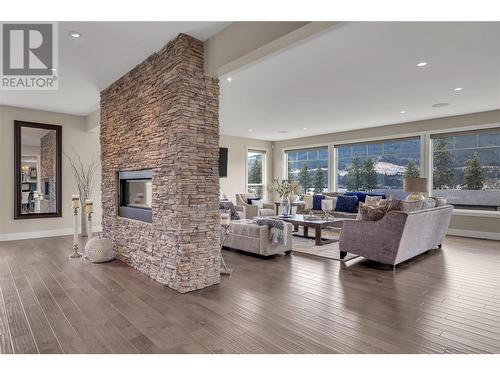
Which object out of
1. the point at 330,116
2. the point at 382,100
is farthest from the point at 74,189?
the point at 382,100

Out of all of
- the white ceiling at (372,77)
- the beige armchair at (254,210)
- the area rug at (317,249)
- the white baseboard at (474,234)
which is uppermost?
the white ceiling at (372,77)

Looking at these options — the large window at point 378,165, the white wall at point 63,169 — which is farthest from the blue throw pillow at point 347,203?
the white wall at point 63,169

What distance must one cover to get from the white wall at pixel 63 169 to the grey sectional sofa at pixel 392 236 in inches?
236

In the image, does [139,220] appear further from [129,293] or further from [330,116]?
[330,116]

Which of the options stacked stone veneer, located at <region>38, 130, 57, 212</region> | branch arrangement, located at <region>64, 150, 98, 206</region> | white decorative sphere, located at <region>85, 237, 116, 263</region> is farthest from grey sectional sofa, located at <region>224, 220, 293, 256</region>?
stacked stone veneer, located at <region>38, 130, 57, 212</region>

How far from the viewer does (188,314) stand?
2.63 metres

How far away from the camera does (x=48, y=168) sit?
6508mm

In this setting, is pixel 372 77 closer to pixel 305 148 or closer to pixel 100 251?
pixel 100 251

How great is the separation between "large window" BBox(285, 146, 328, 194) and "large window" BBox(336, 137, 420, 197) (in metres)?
0.55

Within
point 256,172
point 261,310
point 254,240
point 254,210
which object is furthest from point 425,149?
point 261,310

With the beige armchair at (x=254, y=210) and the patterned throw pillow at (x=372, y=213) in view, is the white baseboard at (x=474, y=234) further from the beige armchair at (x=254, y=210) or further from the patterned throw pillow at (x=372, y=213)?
the beige armchair at (x=254, y=210)

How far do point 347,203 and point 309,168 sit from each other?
104 inches

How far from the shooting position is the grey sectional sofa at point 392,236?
13.0 feet

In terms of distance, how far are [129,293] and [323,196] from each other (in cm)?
626
